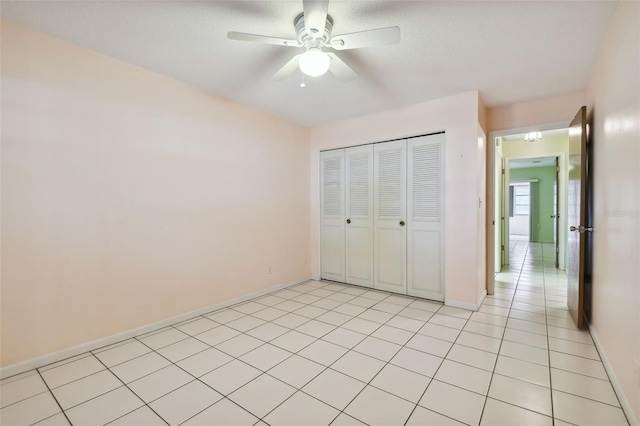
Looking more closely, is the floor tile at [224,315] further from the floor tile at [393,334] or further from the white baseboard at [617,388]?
the white baseboard at [617,388]

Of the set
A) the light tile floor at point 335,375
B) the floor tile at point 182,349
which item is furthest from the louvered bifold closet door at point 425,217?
the floor tile at point 182,349

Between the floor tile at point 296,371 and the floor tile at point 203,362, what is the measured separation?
455 millimetres

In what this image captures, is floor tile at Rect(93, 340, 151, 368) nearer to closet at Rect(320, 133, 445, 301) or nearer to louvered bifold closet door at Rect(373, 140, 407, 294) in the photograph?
closet at Rect(320, 133, 445, 301)

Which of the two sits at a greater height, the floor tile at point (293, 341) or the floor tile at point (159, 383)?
the floor tile at point (159, 383)

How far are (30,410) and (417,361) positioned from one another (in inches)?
102

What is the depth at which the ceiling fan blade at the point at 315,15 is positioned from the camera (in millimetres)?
1603

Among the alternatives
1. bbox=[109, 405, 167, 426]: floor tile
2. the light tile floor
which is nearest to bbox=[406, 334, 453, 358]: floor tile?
the light tile floor

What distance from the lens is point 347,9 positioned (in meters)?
1.92

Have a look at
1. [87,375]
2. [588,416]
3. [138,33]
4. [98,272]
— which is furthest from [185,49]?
[588,416]

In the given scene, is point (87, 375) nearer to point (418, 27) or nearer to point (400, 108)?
point (418, 27)

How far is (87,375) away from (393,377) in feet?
7.40

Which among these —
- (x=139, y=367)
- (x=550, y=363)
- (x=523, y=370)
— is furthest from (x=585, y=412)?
(x=139, y=367)

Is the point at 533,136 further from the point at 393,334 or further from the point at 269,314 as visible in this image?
the point at 269,314

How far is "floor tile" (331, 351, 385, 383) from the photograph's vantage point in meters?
2.07
